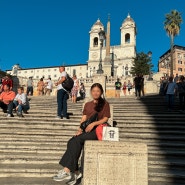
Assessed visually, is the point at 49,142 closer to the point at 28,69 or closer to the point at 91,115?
the point at 91,115

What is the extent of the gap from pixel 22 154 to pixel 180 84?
7576 millimetres

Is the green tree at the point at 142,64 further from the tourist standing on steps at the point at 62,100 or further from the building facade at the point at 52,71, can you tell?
the tourist standing on steps at the point at 62,100

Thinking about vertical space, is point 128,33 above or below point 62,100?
above

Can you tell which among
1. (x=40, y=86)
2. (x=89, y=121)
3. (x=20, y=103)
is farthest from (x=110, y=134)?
(x=40, y=86)

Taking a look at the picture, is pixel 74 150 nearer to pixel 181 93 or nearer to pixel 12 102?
pixel 12 102

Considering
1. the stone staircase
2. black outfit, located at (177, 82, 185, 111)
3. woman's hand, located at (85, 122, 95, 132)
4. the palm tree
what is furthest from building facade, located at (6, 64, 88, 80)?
woman's hand, located at (85, 122, 95, 132)

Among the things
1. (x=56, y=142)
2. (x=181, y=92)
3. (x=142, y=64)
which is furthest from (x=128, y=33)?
(x=56, y=142)

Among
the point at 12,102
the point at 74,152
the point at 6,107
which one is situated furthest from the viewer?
the point at 6,107

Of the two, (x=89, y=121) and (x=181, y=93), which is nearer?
(x=89, y=121)

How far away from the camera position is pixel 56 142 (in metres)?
6.93

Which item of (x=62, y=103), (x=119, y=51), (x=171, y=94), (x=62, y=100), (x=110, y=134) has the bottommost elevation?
(x=110, y=134)

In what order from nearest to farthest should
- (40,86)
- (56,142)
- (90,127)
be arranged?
1. (90,127)
2. (56,142)
3. (40,86)

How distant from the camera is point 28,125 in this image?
8.08m

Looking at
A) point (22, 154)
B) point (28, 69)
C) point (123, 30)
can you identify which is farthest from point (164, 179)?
point (28, 69)
